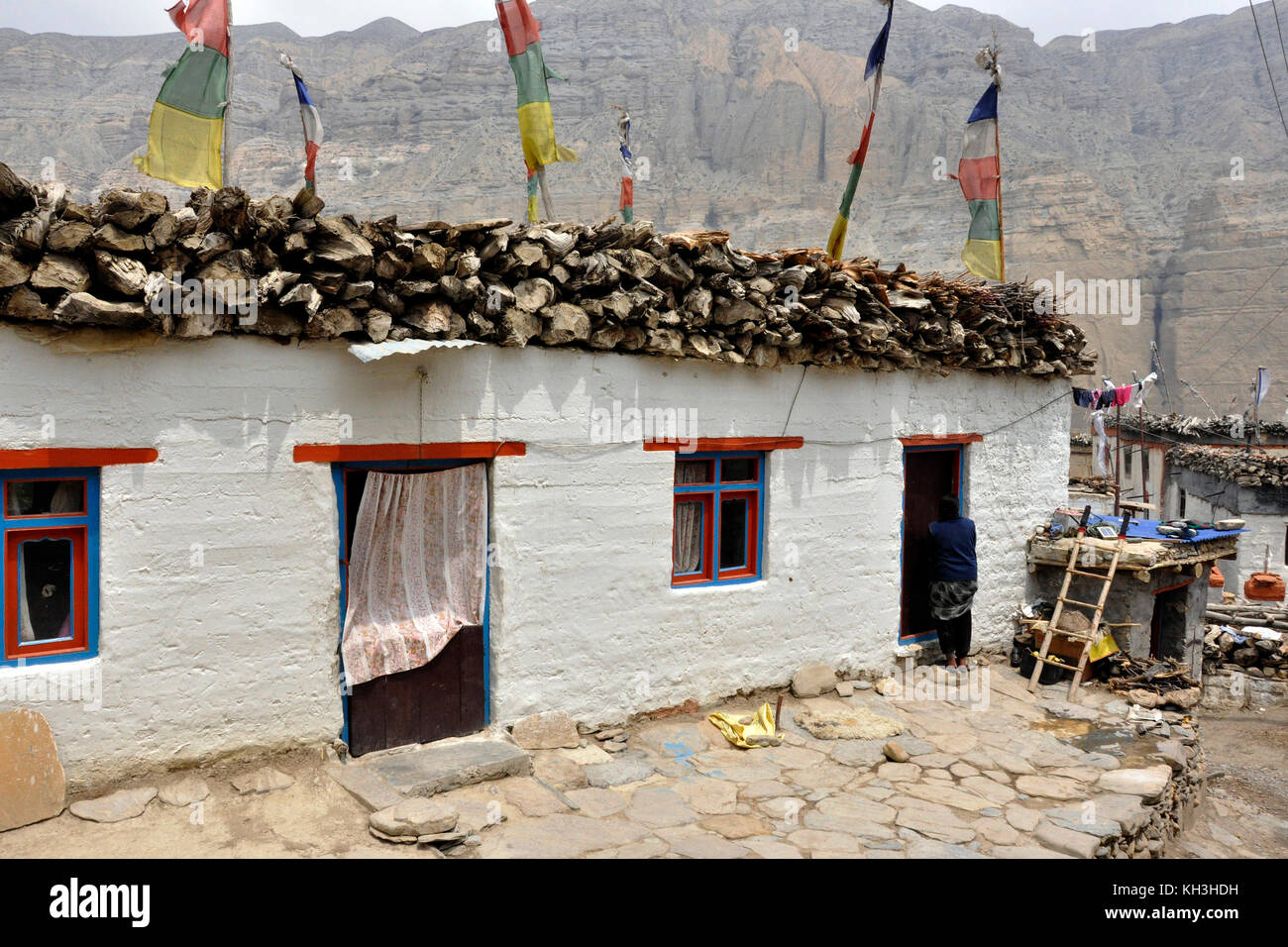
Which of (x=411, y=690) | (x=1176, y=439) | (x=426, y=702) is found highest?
(x=1176, y=439)

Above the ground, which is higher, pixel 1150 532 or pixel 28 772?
pixel 1150 532

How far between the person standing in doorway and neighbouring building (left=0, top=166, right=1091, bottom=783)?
41cm

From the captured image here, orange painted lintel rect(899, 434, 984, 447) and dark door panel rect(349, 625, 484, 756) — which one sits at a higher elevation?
orange painted lintel rect(899, 434, 984, 447)

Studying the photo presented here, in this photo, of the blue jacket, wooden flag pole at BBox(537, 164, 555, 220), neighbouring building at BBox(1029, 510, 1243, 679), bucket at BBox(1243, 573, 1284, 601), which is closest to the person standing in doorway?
the blue jacket

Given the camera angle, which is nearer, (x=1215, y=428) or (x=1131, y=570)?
(x=1131, y=570)

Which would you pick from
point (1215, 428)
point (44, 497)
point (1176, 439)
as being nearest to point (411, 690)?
point (44, 497)

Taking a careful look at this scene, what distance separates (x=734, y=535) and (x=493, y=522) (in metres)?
2.61

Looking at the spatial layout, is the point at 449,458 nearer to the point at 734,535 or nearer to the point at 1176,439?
the point at 734,535

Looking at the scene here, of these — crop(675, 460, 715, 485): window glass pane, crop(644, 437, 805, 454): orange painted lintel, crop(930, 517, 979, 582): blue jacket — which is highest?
crop(644, 437, 805, 454): orange painted lintel

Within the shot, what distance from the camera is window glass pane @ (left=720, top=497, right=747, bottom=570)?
8383mm

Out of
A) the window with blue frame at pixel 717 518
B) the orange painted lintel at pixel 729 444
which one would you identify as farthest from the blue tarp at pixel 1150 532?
the window with blue frame at pixel 717 518

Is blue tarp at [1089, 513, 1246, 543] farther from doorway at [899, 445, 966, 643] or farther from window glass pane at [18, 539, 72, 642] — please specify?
window glass pane at [18, 539, 72, 642]

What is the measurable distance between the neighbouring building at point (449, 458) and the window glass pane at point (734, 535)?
0.02 metres

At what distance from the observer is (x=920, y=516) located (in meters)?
10.0
